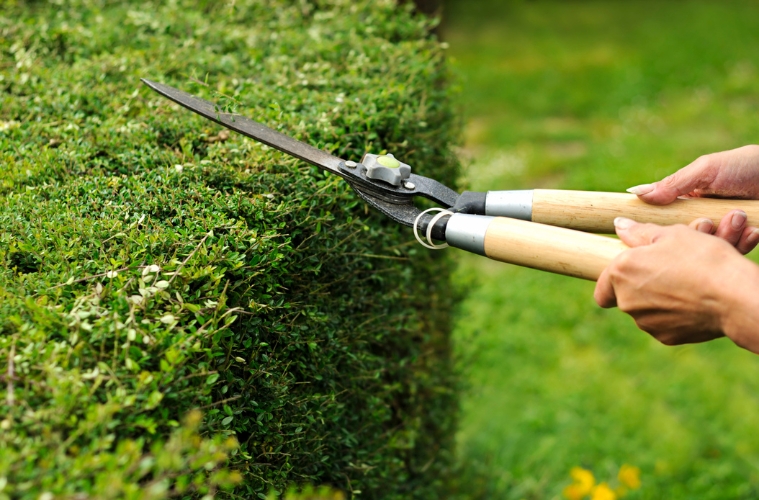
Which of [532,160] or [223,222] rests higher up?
[223,222]

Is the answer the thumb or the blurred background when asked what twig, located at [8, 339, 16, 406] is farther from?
the blurred background

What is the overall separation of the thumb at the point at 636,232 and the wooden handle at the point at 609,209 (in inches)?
7.2

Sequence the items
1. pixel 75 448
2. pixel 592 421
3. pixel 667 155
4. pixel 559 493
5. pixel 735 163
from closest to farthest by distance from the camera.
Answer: pixel 75 448 → pixel 735 163 → pixel 559 493 → pixel 592 421 → pixel 667 155

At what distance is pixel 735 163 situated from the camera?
206cm

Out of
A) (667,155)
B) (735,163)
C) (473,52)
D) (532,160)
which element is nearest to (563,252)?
(735,163)

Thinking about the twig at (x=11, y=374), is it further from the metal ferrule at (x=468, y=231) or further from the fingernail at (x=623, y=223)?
the fingernail at (x=623, y=223)

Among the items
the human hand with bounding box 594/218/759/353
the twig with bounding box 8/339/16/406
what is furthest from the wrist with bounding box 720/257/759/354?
the twig with bounding box 8/339/16/406

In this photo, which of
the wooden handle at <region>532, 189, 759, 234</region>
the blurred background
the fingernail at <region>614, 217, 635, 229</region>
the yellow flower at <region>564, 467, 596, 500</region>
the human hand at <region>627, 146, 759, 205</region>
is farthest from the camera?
the blurred background

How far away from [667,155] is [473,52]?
15.4 feet

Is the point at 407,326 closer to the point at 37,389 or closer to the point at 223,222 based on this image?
the point at 223,222

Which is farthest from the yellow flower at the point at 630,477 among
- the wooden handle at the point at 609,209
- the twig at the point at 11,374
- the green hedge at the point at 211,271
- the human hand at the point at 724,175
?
the twig at the point at 11,374

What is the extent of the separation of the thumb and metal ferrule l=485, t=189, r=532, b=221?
288 millimetres

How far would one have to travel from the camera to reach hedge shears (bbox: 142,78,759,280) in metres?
1.78

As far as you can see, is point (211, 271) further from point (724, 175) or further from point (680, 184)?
point (724, 175)
